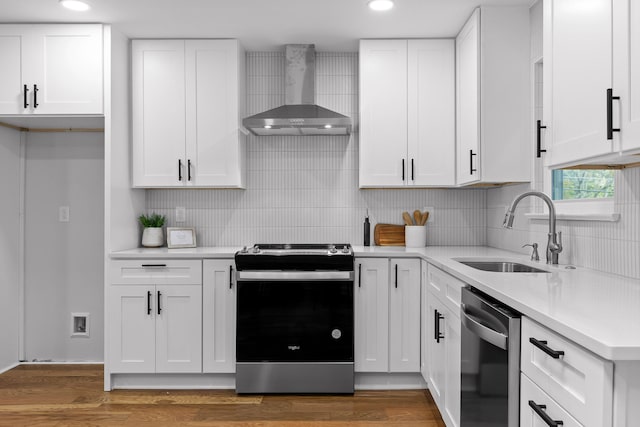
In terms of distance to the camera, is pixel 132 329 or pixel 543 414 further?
pixel 132 329

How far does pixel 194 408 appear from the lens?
288 centimetres

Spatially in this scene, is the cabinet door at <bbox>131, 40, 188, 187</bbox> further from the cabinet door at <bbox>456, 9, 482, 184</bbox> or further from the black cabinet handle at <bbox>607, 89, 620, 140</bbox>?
the black cabinet handle at <bbox>607, 89, 620, 140</bbox>

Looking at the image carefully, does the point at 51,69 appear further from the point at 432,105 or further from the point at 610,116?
the point at 610,116

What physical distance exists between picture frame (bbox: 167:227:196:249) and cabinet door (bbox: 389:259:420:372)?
149 cm

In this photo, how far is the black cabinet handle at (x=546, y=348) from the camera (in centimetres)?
118

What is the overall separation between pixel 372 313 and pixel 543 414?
187 centimetres

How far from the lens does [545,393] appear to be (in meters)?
1.29

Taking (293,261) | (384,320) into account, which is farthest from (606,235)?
(293,261)

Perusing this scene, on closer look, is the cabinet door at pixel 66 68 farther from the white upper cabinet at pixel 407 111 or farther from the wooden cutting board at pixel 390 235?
the wooden cutting board at pixel 390 235

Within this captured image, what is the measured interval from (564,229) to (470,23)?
1.40m

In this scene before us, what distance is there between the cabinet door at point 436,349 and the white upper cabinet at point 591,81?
1.05 m

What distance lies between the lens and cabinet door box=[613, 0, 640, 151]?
1385 mm

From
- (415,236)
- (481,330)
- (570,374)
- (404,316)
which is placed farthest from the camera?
(415,236)

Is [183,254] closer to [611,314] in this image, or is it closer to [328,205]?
[328,205]
